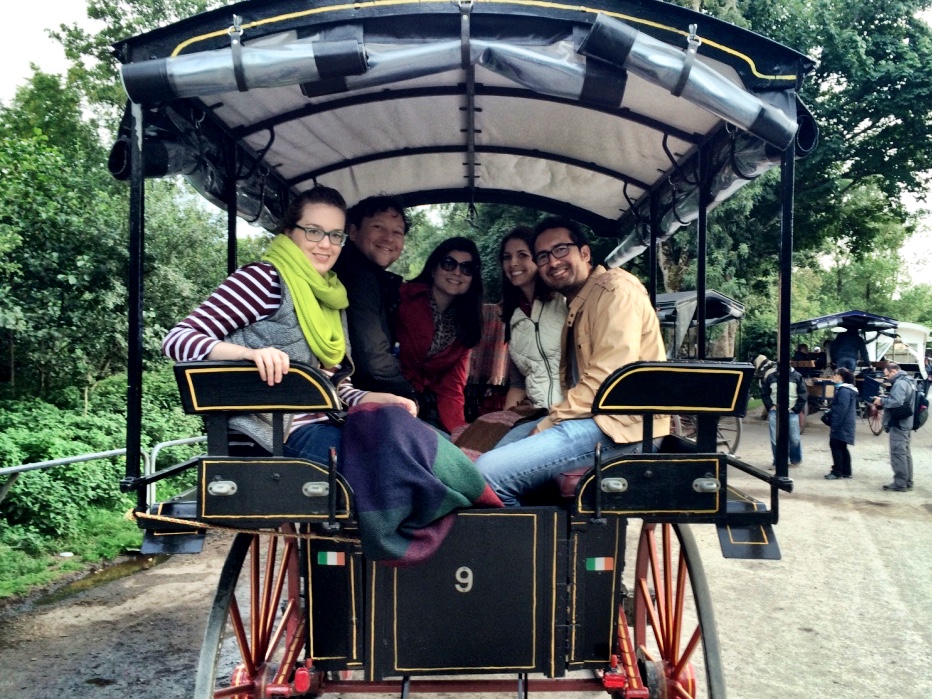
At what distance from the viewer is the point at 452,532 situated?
8.04ft

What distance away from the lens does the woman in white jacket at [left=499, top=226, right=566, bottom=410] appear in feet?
10.9

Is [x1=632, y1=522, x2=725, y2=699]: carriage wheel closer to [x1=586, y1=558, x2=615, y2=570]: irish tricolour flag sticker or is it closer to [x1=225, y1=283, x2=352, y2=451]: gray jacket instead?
[x1=586, y1=558, x2=615, y2=570]: irish tricolour flag sticker

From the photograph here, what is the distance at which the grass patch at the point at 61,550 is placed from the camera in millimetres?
Result: 5160

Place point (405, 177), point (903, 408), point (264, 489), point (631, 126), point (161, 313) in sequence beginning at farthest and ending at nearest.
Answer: point (161, 313)
point (903, 408)
point (405, 177)
point (631, 126)
point (264, 489)

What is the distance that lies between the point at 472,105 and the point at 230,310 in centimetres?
178

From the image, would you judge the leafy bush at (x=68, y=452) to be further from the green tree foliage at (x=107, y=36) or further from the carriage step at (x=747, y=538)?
the green tree foliage at (x=107, y=36)

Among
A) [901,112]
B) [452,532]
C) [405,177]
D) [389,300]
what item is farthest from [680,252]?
[452,532]

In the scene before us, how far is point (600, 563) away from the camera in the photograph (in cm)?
262

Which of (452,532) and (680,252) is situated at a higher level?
(680,252)

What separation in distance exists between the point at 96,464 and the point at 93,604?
A: 2.58 meters

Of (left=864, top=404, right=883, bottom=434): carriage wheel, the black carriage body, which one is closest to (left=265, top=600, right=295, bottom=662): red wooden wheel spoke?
the black carriage body

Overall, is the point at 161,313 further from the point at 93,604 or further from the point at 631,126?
the point at 631,126

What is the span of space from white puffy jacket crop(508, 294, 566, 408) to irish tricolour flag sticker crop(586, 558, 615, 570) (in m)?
0.82

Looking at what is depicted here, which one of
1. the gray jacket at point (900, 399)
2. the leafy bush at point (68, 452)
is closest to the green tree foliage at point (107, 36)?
the leafy bush at point (68, 452)
